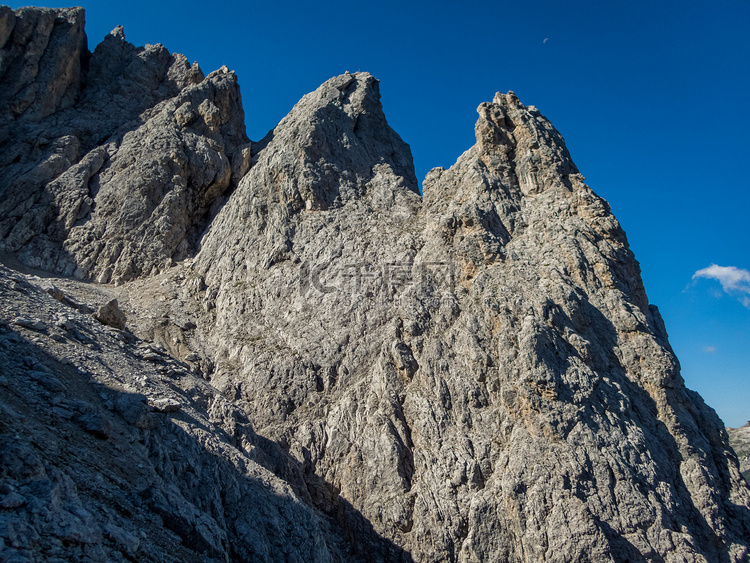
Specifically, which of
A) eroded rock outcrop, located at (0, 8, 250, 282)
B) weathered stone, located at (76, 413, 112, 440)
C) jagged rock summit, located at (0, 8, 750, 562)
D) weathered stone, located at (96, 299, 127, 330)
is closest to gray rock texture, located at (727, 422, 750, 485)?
jagged rock summit, located at (0, 8, 750, 562)

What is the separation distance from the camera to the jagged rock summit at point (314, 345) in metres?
20.2

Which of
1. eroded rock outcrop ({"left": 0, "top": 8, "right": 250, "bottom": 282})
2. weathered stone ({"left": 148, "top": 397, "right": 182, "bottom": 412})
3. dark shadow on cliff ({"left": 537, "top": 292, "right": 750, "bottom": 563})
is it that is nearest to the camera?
weathered stone ({"left": 148, "top": 397, "right": 182, "bottom": 412})

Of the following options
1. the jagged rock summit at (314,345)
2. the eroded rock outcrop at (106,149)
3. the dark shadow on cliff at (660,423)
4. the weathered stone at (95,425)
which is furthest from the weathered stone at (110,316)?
the dark shadow on cliff at (660,423)

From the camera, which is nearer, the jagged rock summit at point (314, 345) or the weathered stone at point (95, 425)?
the weathered stone at point (95, 425)

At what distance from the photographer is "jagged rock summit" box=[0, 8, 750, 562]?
2025 centimetres

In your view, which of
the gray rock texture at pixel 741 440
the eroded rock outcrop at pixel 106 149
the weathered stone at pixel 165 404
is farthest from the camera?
the gray rock texture at pixel 741 440

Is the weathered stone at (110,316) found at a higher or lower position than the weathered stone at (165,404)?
higher

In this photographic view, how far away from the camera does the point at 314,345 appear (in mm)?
39094

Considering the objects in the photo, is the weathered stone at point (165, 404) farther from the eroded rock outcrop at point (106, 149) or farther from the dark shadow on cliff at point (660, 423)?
the eroded rock outcrop at point (106, 149)

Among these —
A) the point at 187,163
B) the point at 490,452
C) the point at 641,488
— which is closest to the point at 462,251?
the point at 490,452

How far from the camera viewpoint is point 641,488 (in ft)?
94.4

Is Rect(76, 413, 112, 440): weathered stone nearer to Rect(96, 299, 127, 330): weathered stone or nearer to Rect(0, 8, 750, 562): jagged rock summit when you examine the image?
Rect(0, 8, 750, 562): jagged rock summit

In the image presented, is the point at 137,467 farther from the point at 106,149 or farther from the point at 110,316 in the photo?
the point at 106,149

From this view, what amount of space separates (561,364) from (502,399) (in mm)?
4780
